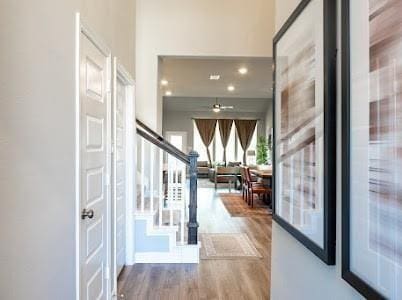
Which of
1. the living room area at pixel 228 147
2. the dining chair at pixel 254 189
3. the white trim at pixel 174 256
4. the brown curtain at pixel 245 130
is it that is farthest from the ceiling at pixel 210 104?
Result: the white trim at pixel 174 256

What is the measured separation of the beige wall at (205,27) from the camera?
221 inches

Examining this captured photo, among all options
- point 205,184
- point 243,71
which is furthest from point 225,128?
point 243,71

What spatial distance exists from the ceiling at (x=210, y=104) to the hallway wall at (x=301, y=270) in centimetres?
1261

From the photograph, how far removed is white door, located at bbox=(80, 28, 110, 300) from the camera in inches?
87.7

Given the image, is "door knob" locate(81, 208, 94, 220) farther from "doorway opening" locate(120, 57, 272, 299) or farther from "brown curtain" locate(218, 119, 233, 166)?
"brown curtain" locate(218, 119, 233, 166)

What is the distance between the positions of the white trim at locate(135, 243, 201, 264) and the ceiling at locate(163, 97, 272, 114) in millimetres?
10729

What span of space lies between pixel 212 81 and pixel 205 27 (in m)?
5.15

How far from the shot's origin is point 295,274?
1924mm

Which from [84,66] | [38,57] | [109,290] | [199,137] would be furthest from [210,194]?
[38,57]

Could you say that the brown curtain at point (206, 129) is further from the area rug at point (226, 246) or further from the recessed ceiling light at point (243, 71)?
the area rug at point (226, 246)

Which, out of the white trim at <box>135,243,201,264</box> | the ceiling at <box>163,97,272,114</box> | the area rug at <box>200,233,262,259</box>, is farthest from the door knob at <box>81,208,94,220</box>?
the ceiling at <box>163,97,272,114</box>

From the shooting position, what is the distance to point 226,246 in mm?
5203

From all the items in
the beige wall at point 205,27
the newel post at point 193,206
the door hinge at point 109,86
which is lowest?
the newel post at point 193,206

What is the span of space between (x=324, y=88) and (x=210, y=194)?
10.1 metres
